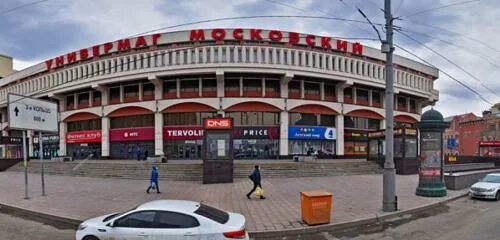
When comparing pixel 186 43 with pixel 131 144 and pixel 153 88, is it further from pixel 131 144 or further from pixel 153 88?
pixel 131 144

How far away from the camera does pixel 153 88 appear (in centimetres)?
4906

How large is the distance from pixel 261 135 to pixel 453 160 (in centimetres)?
2115

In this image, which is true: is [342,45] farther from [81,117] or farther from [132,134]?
[81,117]

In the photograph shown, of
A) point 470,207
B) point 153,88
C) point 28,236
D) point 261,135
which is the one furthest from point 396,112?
point 28,236

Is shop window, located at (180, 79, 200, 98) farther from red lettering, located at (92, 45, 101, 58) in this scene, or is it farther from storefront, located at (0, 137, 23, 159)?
storefront, located at (0, 137, 23, 159)

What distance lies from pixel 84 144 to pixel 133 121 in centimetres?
981

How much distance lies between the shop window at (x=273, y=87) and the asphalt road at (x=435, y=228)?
33.0 meters

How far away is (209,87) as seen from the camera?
46.9m

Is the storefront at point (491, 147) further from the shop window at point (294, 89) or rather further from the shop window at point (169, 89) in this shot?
the shop window at point (169, 89)

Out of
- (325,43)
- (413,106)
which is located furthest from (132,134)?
(413,106)

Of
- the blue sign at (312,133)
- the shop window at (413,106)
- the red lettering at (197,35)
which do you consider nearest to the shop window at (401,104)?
the shop window at (413,106)

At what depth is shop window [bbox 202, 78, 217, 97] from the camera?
1826 inches

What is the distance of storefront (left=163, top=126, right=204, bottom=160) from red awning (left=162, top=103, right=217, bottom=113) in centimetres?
207

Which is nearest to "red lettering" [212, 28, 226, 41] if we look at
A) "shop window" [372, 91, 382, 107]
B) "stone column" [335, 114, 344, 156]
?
"stone column" [335, 114, 344, 156]
